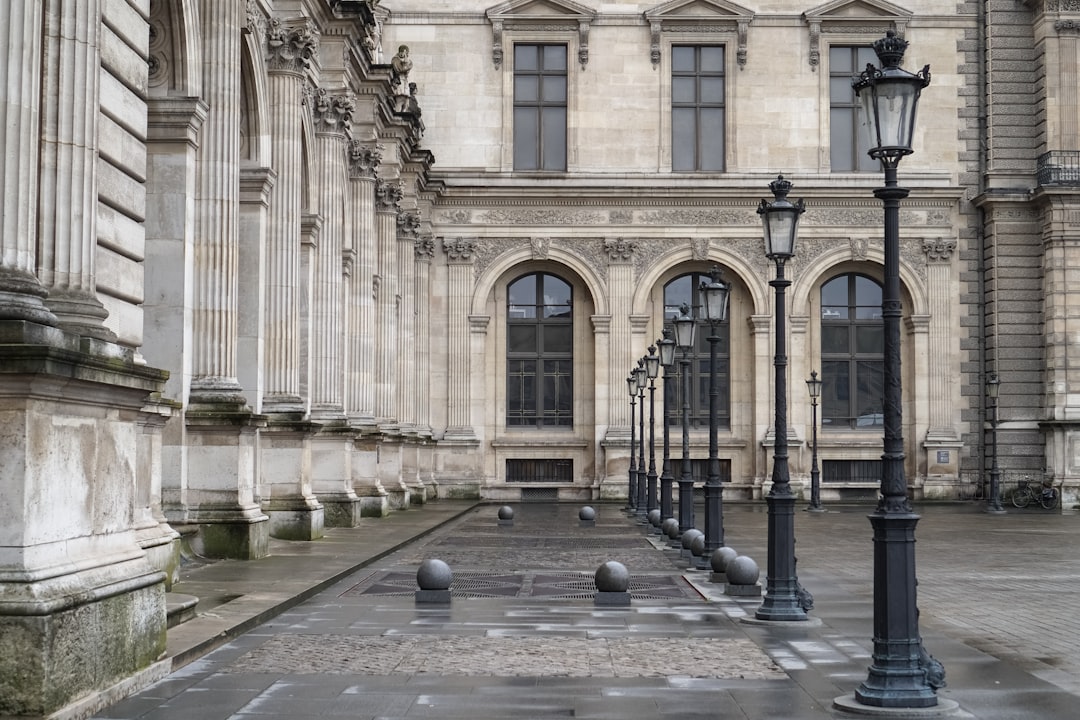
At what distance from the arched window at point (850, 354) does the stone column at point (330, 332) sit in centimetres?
2300

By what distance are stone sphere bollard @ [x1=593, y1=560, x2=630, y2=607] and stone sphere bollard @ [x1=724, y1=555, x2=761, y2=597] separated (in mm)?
1575

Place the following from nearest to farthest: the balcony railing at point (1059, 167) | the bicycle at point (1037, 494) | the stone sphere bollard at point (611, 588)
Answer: the stone sphere bollard at point (611, 588), the bicycle at point (1037, 494), the balcony railing at point (1059, 167)

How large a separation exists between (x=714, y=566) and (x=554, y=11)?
33390 millimetres

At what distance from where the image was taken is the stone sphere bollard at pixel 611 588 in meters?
17.5

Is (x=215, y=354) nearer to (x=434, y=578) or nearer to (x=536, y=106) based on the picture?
(x=434, y=578)

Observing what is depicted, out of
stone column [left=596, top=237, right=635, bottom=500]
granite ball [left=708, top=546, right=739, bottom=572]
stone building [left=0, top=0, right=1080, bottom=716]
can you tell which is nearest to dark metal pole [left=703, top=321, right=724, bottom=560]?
granite ball [left=708, top=546, right=739, bottom=572]

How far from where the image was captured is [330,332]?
31.9 meters

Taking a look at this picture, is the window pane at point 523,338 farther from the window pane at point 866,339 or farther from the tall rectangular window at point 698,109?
the window pane at point 866,339

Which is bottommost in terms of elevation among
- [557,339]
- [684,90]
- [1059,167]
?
[557,339]

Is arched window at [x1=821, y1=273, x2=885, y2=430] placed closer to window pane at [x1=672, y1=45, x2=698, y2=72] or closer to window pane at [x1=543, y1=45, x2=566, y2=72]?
window pane at [x1=672, y1=45, x2=698, y2=72]

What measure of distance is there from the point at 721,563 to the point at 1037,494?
104ft

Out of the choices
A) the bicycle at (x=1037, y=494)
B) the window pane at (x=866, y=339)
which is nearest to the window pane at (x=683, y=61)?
the window pane at (x=866, y=339)

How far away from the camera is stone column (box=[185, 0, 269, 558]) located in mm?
21391

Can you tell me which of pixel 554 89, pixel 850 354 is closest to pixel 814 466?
pixel 850 354
